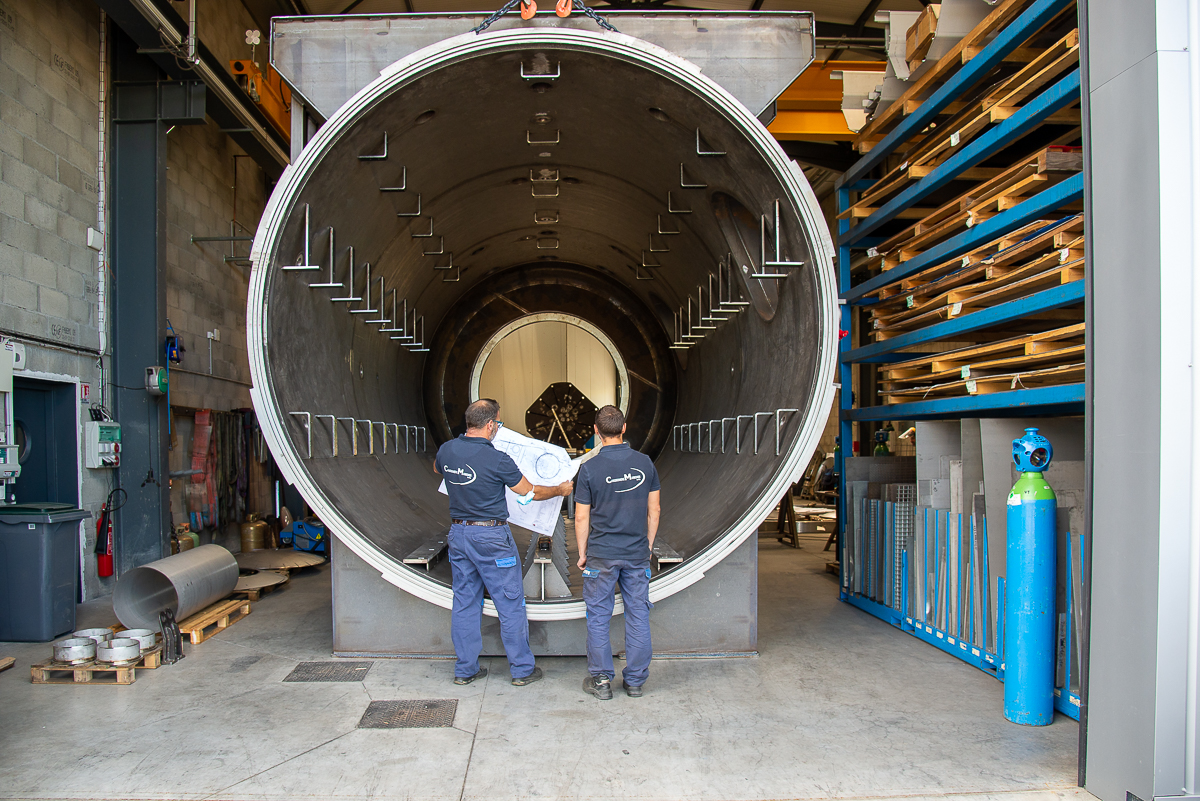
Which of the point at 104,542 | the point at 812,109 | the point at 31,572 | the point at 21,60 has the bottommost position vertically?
the point at 104,542

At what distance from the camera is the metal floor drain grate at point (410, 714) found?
341cm

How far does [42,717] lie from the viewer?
356 centimetres

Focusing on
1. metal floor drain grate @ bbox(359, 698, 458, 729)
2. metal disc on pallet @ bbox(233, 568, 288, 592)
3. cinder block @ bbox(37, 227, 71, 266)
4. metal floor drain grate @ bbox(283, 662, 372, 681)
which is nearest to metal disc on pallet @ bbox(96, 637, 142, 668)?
metal floor drain grate @ bbox(283, 662, 372, 681)

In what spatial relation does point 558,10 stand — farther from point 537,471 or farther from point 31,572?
point 31,572

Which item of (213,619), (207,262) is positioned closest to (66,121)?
(207,262)

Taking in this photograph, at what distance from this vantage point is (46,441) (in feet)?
19.7

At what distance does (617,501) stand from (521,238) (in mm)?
4465

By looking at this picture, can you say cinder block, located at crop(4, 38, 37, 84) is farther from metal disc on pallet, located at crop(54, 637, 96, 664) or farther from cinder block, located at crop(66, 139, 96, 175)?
metal disc on pallet, located at crop(54, 637, 96, 664)

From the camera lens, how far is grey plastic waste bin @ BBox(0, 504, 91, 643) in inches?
187

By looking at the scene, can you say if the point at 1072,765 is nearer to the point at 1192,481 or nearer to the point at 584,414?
the point at 1192,481

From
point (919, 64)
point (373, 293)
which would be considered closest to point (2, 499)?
point (373, 293)

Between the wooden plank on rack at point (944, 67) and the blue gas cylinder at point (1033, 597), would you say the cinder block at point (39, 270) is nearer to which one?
the wooden plank on rack at point (944, 67)

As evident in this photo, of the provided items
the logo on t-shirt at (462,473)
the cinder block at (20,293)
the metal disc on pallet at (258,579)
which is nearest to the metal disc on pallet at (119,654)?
the metal disc on pallet at (258,579)

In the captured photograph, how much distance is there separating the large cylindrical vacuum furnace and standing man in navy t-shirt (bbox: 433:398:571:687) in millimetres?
126
